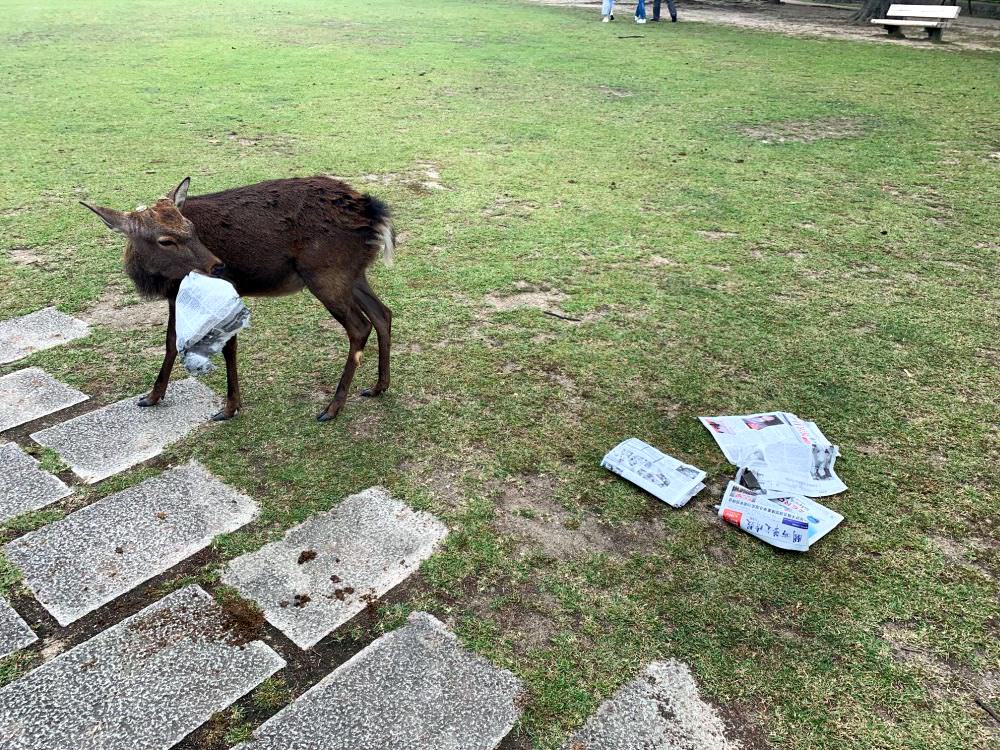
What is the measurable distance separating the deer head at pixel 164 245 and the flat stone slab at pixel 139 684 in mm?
1507

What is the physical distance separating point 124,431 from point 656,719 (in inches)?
108

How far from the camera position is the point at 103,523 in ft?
9.51

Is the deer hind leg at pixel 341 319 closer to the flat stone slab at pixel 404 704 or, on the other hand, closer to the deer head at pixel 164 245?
the deer head at pixel 164 245

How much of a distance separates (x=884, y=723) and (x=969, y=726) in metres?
0.26

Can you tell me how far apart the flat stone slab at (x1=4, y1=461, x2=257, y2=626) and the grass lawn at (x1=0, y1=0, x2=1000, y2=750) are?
0.11 m

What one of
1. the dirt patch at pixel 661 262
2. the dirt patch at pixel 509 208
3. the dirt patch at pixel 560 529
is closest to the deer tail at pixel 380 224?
the dirt patch at pixel 560 529

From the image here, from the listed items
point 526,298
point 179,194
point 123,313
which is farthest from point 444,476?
point 123,313

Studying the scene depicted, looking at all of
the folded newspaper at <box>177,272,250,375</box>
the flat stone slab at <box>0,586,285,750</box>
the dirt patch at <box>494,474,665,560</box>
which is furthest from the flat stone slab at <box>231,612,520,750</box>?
the folded newspaper at <box>177,272,250,375</box>

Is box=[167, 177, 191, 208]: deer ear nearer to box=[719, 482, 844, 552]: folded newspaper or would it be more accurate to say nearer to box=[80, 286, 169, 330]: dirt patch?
box=[80, 286, 169, 330]: dirt patch

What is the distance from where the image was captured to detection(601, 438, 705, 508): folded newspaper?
313 cm

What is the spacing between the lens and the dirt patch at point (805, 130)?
8430 millimetres

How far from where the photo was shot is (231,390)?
3.57 m

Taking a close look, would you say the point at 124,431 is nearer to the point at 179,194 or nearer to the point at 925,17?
the point at 179,194

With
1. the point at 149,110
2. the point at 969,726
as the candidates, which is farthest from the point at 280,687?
the point at 149,110
